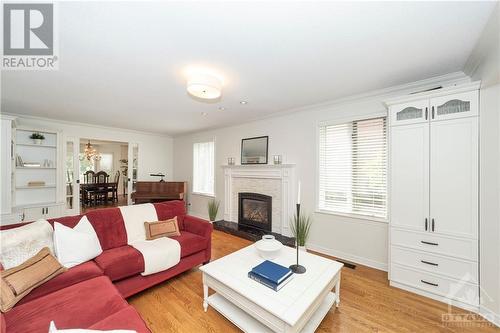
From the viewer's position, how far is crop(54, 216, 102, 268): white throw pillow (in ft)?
6.02

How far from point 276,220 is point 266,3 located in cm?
337

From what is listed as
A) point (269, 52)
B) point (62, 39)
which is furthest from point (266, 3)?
point (62, 39)

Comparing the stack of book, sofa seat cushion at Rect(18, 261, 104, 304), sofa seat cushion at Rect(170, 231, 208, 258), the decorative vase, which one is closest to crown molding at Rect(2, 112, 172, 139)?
sofa seat cushion at Rect(18, 261, 104, 304)

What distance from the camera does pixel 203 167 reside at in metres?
5.64

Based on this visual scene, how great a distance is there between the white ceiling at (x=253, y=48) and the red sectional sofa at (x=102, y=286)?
1722 mm

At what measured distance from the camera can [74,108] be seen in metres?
3.64

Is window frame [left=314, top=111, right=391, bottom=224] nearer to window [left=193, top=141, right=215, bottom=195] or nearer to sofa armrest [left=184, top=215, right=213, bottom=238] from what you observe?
sofa armrest [left=184, top=215, right=213, bottom=238]

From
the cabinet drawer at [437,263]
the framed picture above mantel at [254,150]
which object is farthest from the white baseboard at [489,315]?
the framed picture above mantel at [254,150]

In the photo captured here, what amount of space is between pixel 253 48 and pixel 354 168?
2303 mm

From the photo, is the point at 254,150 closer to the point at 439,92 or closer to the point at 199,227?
the point at 199,227

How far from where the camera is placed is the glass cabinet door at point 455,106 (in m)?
1.97

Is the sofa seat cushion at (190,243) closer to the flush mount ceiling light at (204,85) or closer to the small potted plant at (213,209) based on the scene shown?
the flush mount ceiling light at (204,85)

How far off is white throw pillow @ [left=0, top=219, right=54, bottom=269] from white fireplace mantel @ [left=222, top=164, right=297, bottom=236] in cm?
312

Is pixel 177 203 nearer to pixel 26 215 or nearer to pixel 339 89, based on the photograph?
pixel 339 89
